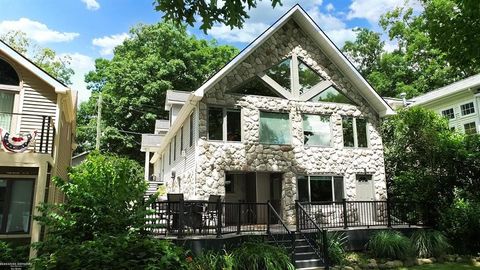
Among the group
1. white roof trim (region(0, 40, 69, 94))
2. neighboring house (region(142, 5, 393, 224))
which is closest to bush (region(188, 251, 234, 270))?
neighboring house (region(142, 5, 393, 224))

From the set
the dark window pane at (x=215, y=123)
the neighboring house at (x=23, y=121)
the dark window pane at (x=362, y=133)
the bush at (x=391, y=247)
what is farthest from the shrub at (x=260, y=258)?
the dark window pane at (x=362, y=133)

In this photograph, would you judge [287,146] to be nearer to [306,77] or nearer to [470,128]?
[306,77]

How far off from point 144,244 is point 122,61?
97.9 feet

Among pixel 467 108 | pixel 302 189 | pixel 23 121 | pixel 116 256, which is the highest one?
pixel 467 108

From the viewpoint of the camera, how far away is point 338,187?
1543 cm

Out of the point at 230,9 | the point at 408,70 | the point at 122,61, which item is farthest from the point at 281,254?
the point at 408,70

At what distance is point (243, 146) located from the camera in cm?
1420

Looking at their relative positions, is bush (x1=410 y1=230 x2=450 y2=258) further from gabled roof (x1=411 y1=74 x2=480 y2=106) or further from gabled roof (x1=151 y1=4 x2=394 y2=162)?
gabled roof (x1=411 y1=74 x2=480 y2=106)

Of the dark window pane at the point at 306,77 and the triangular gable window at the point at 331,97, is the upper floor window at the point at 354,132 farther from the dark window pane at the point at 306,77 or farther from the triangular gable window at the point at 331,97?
the dark window pane at the point at 306,77

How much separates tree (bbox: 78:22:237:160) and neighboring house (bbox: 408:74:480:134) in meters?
18.8

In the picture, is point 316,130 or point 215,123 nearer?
point 215,123

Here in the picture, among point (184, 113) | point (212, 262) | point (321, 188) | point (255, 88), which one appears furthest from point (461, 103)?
point (212, 262)

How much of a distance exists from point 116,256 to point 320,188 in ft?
39.0

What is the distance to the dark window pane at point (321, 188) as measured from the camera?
1493cm
